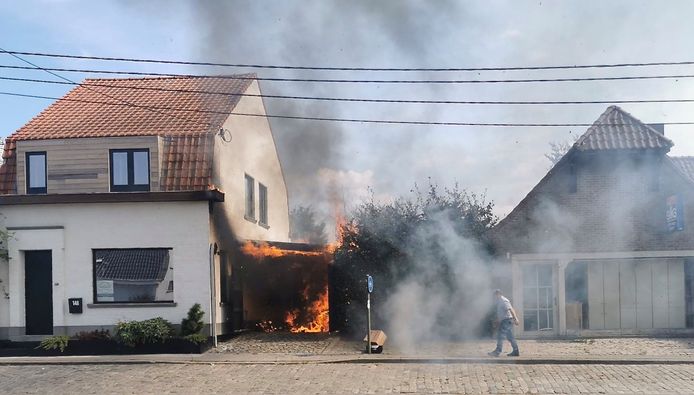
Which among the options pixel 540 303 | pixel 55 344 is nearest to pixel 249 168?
pixel 55 344

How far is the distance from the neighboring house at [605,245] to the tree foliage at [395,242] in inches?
36.7

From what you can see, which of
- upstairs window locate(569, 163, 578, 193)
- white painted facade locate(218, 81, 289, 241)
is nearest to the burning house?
white painted facade locate(218, 81, 289, 241)

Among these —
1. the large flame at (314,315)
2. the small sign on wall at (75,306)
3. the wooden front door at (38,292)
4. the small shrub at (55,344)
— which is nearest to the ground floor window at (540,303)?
the large flame at (314,315)

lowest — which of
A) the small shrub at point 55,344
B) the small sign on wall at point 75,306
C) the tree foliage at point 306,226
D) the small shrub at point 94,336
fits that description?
the small shrub at point 55,344

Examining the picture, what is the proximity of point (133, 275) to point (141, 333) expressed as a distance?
5.57ft

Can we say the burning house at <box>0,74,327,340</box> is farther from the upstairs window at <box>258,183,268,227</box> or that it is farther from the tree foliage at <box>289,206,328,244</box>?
the tree foliage at <box>289,206,328,244</box>

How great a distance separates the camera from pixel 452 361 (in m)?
13.6

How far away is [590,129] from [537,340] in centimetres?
582

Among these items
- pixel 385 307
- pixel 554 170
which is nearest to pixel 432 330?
pixel 385 307

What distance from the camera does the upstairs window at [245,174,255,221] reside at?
66.2 feet

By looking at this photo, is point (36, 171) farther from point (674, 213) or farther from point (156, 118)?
point (674, 213)

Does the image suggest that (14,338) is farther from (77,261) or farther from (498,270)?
(498,270)

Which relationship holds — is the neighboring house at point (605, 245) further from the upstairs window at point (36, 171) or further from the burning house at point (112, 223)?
the upstairs window at point (36, 171)

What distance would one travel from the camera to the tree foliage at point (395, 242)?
56.5ft
